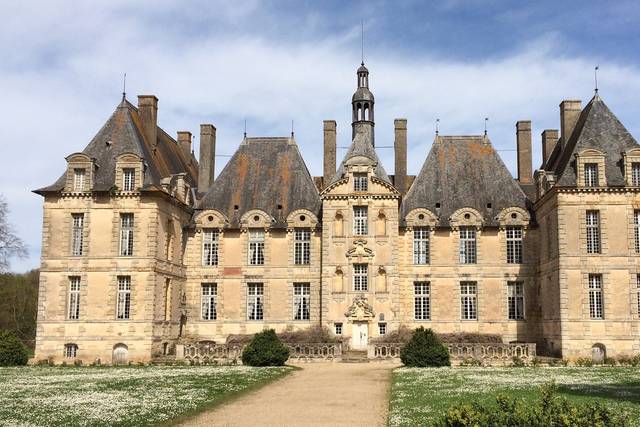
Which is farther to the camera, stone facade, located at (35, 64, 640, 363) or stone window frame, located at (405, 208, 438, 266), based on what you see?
stone window frame, located at (405, 208, 438, 266)

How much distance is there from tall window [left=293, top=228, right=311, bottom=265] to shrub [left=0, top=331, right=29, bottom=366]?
12758mm

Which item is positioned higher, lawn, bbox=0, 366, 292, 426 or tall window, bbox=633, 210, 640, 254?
tall window, bbox=633, 210, 640, 254

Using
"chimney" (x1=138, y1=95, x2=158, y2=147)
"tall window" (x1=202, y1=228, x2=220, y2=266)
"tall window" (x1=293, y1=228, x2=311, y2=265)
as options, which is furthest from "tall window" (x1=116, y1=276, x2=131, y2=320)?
"tall window" (x1=293, y1=228, x2=311, y2=265)

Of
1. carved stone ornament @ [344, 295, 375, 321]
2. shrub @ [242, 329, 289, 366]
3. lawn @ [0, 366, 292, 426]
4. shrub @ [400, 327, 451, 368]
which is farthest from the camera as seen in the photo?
carved stone ornament @ [344, 295, 375, 321]

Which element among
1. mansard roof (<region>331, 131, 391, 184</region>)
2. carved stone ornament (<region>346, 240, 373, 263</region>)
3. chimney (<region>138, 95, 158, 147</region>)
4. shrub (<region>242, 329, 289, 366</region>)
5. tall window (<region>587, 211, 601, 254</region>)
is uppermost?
chimney (<region>138, 95, 158, 147</region>)

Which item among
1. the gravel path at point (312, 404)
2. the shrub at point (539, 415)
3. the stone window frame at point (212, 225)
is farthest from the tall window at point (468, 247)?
the shrub at point (539, 415)

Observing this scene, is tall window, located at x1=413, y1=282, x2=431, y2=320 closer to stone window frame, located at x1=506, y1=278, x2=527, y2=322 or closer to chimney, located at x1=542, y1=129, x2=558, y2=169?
stone window frame, located at x1=506, y1=278, x2=527, y2=322

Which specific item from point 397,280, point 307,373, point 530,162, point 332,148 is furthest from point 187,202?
point 530,162

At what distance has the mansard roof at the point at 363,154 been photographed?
113ft

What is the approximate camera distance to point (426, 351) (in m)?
25.8

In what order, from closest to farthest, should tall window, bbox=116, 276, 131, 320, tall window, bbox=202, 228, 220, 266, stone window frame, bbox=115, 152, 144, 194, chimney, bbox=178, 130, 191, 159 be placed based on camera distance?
tall window, bbox=116, 276, 131, 320
stone window frame, bbox=115, 152, 144, 194
tall window, bbox=202, 228, 220, 266
chimney, bbox=178, 130, 191, 159

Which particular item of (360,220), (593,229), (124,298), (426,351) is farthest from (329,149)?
(426,351)

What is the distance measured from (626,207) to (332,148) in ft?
47.3

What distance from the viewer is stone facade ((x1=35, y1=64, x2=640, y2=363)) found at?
2986 centimetres
